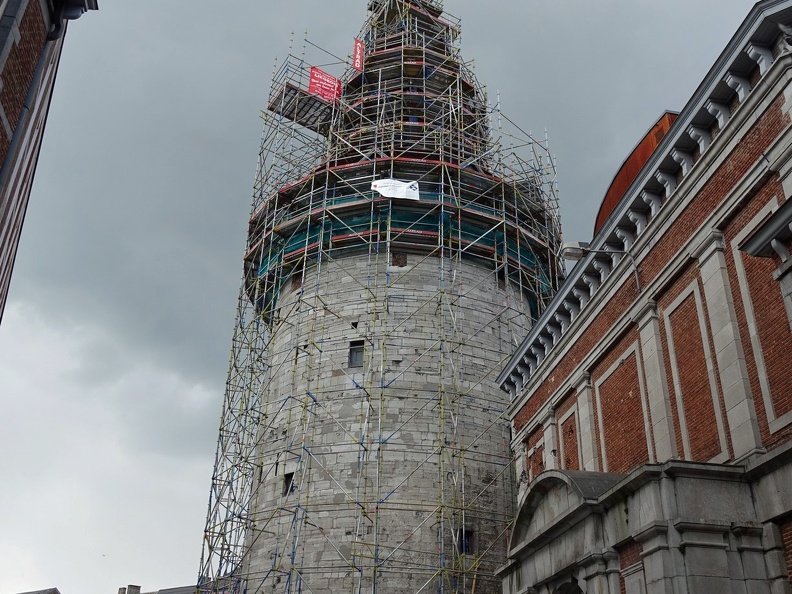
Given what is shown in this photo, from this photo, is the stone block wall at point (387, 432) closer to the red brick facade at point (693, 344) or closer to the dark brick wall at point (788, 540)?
the red brick facade at point (693, 344)

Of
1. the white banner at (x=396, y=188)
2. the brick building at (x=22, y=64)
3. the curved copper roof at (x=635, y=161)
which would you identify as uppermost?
the white banner at (x=396, y=188)

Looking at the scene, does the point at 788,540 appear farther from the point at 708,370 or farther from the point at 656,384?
the point at 656,384

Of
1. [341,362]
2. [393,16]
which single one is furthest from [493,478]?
[393,16]

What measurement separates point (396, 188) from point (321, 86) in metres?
9.91

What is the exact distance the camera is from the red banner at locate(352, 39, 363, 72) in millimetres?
39031

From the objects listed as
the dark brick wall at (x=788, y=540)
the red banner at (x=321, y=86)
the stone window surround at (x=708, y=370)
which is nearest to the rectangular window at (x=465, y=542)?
the stone window surround at (x=708, y=370)

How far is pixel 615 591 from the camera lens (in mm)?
13867

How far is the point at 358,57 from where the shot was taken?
129 feet

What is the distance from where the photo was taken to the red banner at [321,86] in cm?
3838

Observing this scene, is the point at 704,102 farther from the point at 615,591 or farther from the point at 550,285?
the point at 550,285

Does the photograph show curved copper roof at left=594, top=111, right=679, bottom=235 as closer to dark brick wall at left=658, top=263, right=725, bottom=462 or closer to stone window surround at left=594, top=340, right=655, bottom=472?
stone window surround at left=594, top=340, right=655, bottom=472

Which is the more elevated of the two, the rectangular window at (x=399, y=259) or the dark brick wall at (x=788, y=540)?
the rectangular window at (x=399, y=259)

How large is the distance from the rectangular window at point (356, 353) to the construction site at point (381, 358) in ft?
0.49

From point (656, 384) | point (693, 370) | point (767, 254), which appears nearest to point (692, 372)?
point (693, 370)
